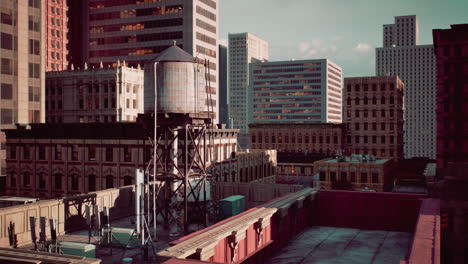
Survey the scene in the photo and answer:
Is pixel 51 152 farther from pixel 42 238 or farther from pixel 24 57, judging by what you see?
pixel 42 238

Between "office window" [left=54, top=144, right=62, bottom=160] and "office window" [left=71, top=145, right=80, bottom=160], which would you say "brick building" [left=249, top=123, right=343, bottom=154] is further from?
"office window" [left=54, top=144, right=62, bottom=160]

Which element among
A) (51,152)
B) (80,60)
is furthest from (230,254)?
(80,60)

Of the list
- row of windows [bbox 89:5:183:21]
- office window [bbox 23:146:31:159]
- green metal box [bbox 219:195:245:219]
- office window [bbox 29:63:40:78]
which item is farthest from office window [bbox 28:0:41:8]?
green metal box [bbox 219:195:245:219]

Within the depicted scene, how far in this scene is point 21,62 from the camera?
228ft

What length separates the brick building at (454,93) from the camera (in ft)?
228

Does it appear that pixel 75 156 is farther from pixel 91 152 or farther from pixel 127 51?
pixel 127 51

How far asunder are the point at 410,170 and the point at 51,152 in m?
71.5

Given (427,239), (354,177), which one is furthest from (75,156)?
(427,239)

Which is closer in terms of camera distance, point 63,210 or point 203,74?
point 63,210

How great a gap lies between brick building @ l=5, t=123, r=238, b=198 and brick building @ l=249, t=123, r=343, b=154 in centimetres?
5777

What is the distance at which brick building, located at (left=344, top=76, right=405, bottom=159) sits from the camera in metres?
104

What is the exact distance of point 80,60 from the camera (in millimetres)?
128875

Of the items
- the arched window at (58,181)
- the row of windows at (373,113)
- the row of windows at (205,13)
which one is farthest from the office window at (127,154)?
the row of windows at (373,113)

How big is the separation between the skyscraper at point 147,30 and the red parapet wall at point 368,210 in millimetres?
80525
